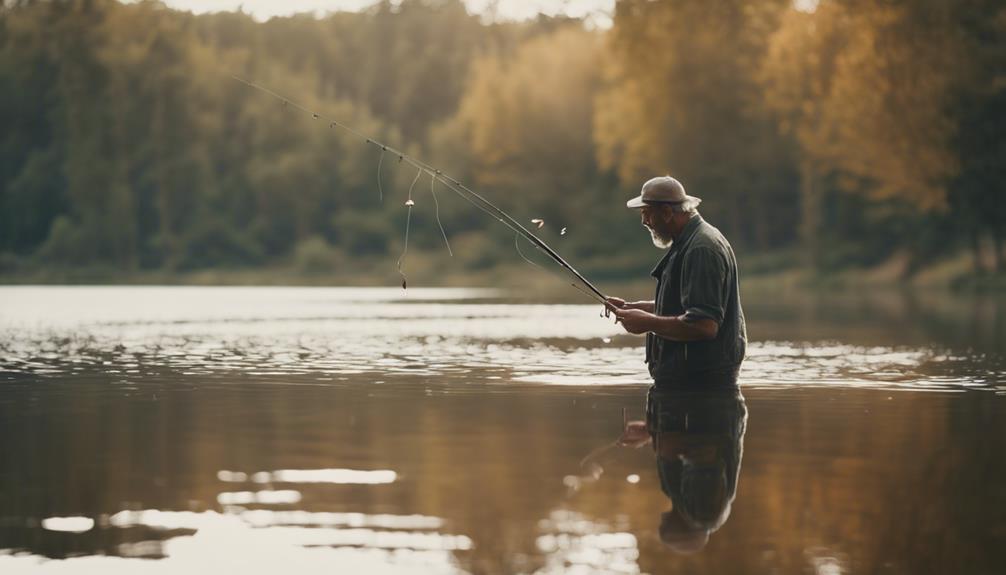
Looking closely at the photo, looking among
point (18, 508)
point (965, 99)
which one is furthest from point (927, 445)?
point (965, 99)

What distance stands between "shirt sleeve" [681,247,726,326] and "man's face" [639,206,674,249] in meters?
0.32

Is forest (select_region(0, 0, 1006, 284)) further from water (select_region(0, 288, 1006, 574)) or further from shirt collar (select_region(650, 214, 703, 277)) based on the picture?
shirt collar (select_region(650, 214, 703, 277))

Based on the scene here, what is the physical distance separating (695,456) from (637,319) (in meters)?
1.83

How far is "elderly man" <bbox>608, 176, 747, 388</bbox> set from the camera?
34.7ft

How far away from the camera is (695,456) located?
889cm

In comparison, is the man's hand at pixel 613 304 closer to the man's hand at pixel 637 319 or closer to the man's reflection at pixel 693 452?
the man's hand at pixel 637 319

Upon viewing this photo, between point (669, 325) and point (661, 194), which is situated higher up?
point (661, 194)

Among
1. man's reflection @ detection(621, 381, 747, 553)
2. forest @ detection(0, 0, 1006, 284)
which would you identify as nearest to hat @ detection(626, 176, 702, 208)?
man's reflection @ detection(621, 381, 747, 553)

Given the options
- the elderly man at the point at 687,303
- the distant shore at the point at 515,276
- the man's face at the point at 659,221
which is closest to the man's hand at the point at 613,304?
the elderly man at the point at 687,303

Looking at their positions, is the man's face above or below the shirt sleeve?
above

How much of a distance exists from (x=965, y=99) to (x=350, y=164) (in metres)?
52.2

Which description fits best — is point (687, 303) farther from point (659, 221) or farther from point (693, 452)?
point (693, 452)

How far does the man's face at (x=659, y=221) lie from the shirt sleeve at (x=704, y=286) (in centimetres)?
Result: 32

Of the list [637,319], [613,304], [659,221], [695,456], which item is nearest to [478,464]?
[695,456]
